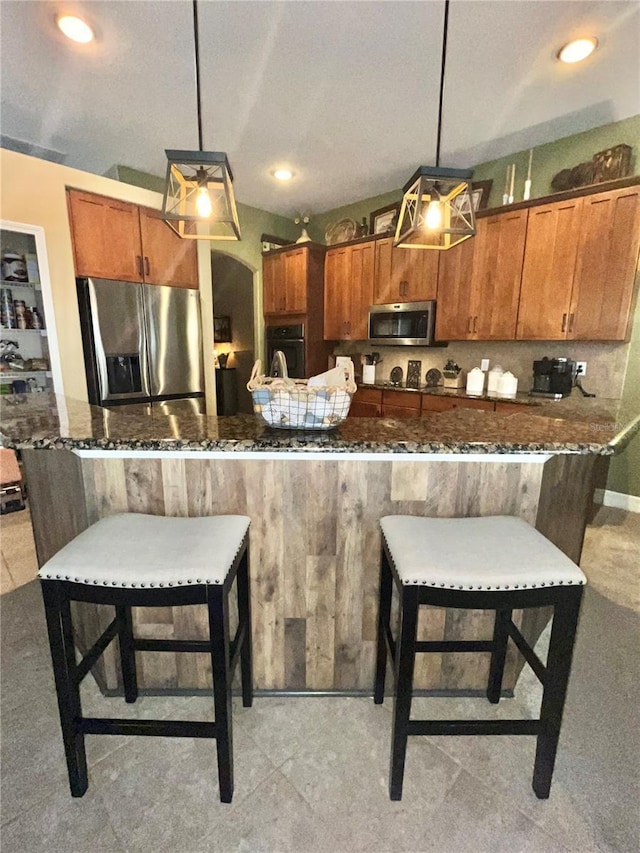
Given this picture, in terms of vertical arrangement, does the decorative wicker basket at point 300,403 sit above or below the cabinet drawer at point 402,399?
above

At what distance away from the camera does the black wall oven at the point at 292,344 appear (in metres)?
4.90

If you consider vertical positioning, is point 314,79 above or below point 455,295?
above

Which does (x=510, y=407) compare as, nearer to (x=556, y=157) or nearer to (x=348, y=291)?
(x=556, y=157)

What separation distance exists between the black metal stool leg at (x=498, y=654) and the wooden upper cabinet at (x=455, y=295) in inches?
113

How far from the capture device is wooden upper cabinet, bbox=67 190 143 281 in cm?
330

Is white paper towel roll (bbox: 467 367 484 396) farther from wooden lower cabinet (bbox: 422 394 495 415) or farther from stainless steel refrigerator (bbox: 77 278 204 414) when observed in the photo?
stainless steel refrigerator (bbox: 77 278 204 414)

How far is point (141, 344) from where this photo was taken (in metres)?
3.65

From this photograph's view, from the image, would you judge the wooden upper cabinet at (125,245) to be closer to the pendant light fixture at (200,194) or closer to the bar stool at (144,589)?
the pendant light fixture at (200,194)

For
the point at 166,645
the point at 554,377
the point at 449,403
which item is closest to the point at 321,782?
the point at 166,645

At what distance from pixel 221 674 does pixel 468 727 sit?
66 centimetres

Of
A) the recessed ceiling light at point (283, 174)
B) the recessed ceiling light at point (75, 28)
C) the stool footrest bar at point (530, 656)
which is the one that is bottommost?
the stool footrest bar at point (530, 656)

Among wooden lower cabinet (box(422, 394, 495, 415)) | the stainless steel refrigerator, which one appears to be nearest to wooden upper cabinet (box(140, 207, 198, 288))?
the stainless steel refrigerator

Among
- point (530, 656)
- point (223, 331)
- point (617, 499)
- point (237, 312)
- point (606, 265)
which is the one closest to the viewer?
point (530, 656)

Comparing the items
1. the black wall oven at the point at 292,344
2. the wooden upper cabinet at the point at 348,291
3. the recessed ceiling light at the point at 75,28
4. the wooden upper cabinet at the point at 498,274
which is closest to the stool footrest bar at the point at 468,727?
the wooden upper cabinet at the point at 498,274
